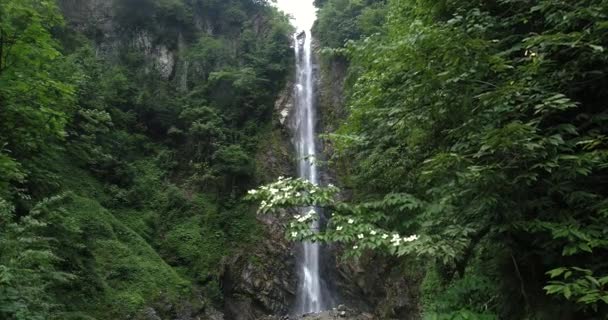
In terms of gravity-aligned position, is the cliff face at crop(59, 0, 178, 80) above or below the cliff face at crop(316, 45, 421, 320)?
above

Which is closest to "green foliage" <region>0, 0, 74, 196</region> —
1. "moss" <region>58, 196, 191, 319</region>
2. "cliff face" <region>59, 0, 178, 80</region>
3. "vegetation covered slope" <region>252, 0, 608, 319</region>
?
"moss" <region>58, 196, 191, 319</region>

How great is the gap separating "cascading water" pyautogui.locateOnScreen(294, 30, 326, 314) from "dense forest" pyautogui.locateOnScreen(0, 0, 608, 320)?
0.74m

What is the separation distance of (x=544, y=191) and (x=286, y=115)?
19.3 meters

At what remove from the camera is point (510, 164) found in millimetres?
3254

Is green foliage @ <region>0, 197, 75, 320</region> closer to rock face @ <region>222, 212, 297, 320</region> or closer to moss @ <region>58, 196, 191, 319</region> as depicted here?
moss @ <region>58, 196, 191, 319</region>

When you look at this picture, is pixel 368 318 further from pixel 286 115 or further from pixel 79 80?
pixel 79 80

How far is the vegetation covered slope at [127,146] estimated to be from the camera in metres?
7.70

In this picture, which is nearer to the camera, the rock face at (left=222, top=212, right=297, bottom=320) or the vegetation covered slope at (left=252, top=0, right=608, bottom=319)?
the vegetation covered slope at (left=252, top=0, right=608, bottom=319)

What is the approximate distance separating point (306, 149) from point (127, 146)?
8484mm

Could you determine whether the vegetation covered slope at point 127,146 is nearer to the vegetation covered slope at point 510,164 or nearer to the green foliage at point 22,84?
the green foliage at point 22,84

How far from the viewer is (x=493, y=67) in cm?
343

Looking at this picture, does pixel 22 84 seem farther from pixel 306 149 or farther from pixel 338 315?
pixel 306 149

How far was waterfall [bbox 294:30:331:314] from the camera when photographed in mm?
17484

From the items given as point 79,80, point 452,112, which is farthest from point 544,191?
point 79,80
